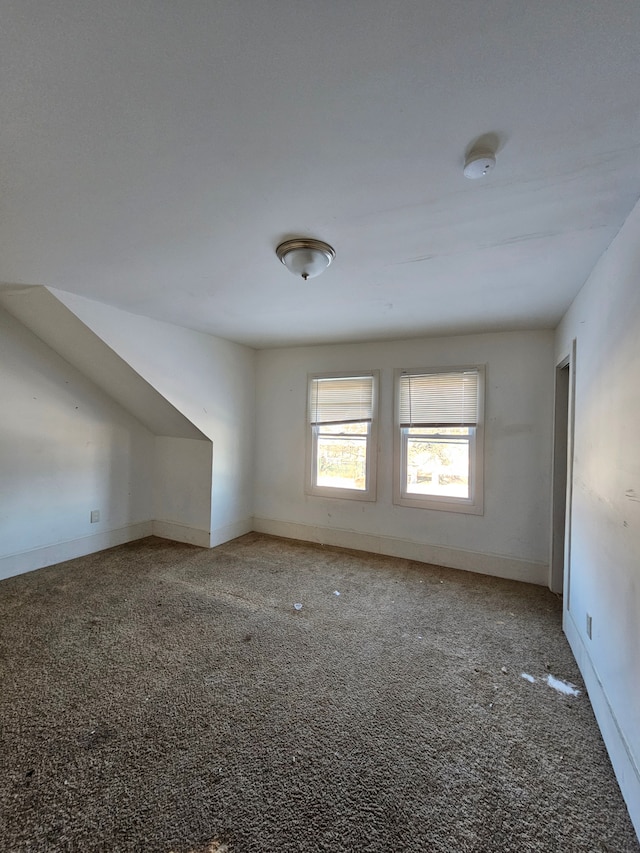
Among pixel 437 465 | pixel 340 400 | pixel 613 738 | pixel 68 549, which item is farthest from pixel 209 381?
pixel 613 738

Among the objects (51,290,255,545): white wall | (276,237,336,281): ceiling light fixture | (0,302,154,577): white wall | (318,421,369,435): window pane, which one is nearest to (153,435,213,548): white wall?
(51,290,255,545): white wall

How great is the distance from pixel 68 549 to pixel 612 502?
14.3 ft

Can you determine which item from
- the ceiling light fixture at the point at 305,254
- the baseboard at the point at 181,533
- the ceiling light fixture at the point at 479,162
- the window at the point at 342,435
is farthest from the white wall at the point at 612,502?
the baseboard at the point at 181,533

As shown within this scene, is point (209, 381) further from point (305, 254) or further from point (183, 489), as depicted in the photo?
point (305, 254)

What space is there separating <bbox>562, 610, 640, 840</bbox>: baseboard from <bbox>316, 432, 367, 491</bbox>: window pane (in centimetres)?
233

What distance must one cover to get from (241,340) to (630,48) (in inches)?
141

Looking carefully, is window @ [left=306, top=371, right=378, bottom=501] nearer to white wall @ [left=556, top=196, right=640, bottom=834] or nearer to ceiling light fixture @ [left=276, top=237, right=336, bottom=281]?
white wall @ [left=556, top=196, right=640, bottom=834]

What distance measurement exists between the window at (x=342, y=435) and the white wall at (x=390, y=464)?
4.4 inches

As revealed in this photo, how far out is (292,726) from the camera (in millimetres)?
1652

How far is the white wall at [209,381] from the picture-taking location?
2963 mm

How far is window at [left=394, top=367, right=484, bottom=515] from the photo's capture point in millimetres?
3477

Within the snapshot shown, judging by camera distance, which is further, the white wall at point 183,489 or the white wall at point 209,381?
the white wall at point 183,489

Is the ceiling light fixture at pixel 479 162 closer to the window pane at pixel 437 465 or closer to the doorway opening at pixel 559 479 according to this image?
the doorway opening at pixel 559 479

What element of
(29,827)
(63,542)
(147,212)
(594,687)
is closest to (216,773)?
(29,827)
